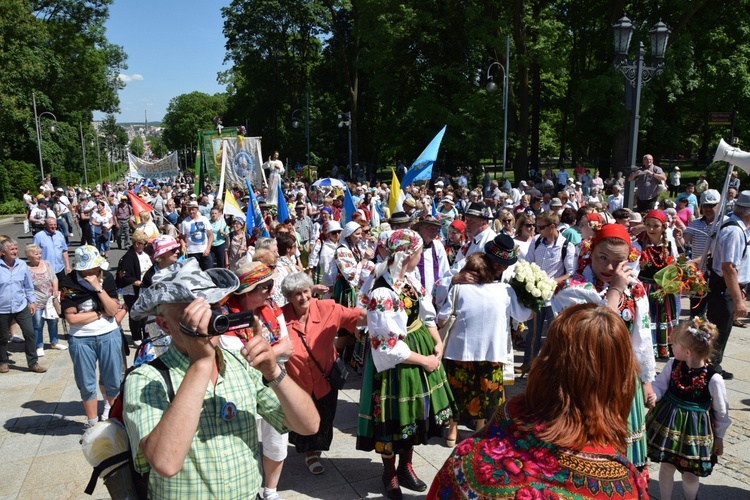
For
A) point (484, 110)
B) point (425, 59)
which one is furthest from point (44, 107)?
point (484, 110)

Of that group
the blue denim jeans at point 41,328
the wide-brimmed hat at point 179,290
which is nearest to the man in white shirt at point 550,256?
the wide-brimmed hat at point 179,290

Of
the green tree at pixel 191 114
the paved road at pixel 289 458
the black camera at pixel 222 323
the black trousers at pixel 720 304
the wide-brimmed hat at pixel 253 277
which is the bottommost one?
the paved road at pixel 289 458

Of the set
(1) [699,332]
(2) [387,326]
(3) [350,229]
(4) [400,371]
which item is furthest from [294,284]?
(3) [350,229]

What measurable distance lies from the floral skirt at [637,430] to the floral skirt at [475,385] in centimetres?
148

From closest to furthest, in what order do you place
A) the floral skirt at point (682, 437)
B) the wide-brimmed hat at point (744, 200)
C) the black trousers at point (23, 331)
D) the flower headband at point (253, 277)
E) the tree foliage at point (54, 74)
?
1. the flower headband at point (253, 277)
2. the floral skirt at point (682, 437)
3. the wide-brimmed hat at point (744, 200)
4. the black trousers at point (23, 331)
5. the tree foliage at point (54, 74)

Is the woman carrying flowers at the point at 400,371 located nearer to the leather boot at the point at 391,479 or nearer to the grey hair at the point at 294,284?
the leather boot at the point at 391,479

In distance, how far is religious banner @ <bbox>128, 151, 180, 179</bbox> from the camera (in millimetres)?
23828

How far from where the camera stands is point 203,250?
11695 mm

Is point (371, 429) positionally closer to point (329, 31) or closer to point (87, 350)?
point (87, 350)

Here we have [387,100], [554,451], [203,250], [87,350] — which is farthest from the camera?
[387,100]

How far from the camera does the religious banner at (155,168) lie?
23828 mm

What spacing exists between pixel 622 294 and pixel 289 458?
127 inches

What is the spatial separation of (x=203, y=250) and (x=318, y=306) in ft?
25.4

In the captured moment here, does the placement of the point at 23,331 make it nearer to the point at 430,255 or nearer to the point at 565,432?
the point at 430,255
